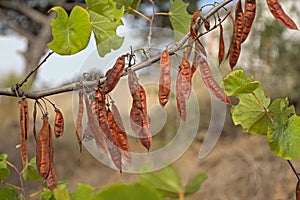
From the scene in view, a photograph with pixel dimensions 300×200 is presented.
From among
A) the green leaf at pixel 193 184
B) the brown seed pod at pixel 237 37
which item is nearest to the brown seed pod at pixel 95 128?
the brown seed pod at pixel 237 37

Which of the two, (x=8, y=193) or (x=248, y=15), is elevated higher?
(x=248, y=15)

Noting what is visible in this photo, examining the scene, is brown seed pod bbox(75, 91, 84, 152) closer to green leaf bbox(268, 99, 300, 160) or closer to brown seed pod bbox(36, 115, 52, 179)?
brown seed pod bbox(36, 115, 52, 179)

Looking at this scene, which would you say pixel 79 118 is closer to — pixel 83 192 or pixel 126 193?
pixel 83 192

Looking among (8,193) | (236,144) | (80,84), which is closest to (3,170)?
(8,193)

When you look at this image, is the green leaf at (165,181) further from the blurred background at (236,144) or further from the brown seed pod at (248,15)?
the blurred background at (236,144)

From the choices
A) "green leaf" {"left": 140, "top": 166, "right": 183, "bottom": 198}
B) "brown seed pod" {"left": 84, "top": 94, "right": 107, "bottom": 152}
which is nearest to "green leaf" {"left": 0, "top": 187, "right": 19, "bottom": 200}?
"brown seed pod" {"left": 84, "top": 94, "right": 107, "bottom": 152}

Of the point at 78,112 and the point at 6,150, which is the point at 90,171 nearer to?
the point at 6,150

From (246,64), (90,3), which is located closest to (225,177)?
(246,64)

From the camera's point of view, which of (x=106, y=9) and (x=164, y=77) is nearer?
(x=164, y=77)
